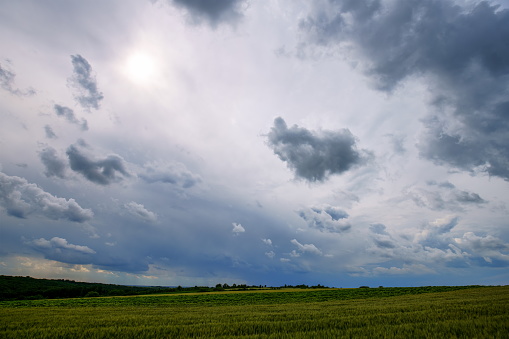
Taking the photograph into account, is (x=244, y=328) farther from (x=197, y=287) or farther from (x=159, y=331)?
(x=197, y=287)

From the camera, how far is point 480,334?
8000 millimetres

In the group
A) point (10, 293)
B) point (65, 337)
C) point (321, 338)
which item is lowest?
point (10, 293)

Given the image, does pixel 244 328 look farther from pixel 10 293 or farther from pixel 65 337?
pixel 10 293

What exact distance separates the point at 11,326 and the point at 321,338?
16482 mm

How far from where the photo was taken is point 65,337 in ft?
35.5

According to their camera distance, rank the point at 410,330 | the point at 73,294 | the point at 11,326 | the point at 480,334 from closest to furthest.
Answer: the point at 480,334, the point at 410,330, the point at 11,326, the point at 73,294

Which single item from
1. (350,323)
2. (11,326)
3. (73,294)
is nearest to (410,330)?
(350,323)

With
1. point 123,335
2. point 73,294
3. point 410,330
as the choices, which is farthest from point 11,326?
point 73,294

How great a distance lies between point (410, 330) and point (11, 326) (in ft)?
62.6

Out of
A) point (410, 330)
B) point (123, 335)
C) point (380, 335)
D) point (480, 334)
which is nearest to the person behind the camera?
point (480, 334)

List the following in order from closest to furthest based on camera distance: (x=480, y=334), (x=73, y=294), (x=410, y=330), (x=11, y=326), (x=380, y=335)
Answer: (x=480, y=334)
(x=380, y=335)
(x=410, y=330)
(x=11, y=326)
(x=73, y=294)

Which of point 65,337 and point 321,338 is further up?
point 321,338

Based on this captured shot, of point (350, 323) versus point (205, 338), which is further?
point (350, 323)

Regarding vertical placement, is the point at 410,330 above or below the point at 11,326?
above
